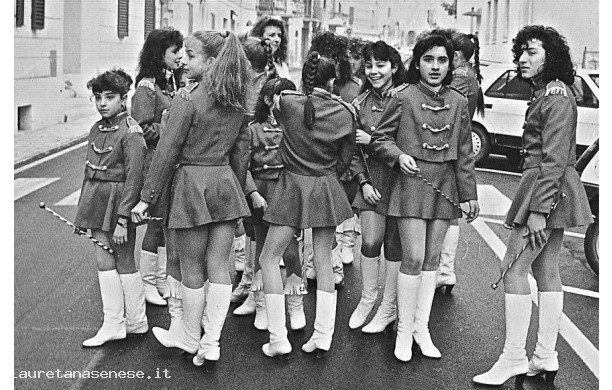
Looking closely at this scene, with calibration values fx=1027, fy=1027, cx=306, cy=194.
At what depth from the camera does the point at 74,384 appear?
448 cm

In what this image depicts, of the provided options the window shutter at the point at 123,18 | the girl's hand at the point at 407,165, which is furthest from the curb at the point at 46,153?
the girl's hand at the point at 407,165

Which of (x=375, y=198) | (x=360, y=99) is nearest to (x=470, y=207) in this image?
(x=375, y=198)

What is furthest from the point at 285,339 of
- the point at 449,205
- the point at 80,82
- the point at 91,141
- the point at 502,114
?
the point at 502,114

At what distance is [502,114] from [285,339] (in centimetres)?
668

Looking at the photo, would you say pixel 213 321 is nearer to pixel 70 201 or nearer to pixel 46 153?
pixel 70 201

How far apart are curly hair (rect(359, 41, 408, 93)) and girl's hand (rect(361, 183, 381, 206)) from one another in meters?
0.58

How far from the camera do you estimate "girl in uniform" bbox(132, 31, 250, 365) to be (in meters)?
4.58

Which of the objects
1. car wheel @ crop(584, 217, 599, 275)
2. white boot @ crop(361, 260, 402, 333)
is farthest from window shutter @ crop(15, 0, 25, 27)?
car wheel @ crop(584, 217, 599, 275)

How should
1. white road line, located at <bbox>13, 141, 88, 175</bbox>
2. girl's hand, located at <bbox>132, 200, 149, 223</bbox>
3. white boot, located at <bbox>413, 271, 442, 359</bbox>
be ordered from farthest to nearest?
white road line, located at <bbox>13, 141, 88, 175</bbox>, white boot, located at <bbox>413, 271, 442, 359</bbox>, girl's hand, located at <bbox>132, 200, 149, 223</bbox>

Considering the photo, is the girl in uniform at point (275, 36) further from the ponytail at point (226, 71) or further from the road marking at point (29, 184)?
the road marking at point (29, 184)

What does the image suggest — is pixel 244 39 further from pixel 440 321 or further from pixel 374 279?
pixel 440 321

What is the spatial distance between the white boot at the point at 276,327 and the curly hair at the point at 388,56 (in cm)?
131

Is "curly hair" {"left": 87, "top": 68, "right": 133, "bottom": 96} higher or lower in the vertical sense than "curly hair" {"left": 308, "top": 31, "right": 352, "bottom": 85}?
lower

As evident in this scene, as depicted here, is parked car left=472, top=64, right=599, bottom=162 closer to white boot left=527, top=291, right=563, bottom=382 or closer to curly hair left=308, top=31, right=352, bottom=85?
curly hair left=308, top=31, right=352, bottom=85
